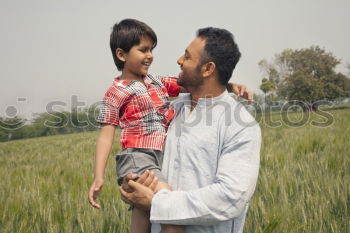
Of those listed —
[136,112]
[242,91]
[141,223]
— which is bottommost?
[141,223]

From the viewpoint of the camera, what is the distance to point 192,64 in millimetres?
1539

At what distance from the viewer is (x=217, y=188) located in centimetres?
131

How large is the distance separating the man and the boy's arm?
363 millimetres

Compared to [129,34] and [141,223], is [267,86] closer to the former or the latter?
[129,34]

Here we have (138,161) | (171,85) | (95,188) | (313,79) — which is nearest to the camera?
(138,161)

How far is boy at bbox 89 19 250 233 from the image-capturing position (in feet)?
5.99

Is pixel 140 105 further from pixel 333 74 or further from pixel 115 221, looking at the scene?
pixel 333 74

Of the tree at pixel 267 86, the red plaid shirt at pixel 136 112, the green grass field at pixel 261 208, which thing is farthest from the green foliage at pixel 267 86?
the red plaid shirt at pixel 136 112

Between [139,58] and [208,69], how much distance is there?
60cm

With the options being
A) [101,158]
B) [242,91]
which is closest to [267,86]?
[242,91]

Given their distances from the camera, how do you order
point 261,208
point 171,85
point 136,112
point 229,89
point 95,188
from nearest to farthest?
point 95,188 → point 136,112 → point 229,89 → point 171,85 → point 261,208

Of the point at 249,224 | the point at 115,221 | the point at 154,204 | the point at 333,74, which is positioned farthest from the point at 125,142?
the point at 333,74

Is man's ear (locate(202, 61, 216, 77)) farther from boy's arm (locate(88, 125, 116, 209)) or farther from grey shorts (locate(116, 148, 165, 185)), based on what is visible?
boy's arm (locate(88, 125, 116, 209))

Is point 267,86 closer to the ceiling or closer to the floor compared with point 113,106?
closer to the ceiling
